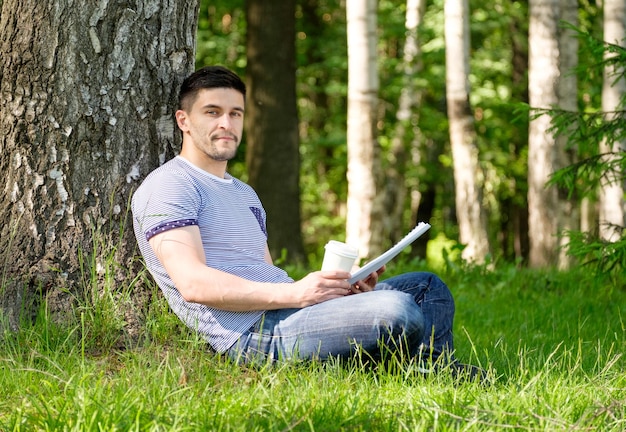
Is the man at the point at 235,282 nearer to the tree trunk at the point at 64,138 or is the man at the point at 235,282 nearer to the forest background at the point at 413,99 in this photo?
the tree trunk at the point at 64,138

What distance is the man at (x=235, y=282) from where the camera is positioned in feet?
12.8

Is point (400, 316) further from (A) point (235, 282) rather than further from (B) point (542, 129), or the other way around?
(B) point (542, 129)

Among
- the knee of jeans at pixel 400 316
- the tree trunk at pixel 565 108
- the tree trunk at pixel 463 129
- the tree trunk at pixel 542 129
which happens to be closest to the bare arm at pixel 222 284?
the knee of jeans at pixel 400 316

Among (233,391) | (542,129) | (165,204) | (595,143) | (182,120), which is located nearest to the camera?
(233,391)

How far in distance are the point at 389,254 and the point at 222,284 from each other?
0.73 m

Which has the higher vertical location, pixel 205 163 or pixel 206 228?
pixel 205 163

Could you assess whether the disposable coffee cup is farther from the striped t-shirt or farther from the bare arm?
the striped t-shirt

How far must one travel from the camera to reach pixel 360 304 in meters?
3.91

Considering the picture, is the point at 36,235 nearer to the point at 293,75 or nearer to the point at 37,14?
the point at 37,14

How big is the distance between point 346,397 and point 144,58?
2050 mm

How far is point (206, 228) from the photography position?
4.14m

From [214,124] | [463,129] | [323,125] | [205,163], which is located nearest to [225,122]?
[214,124]

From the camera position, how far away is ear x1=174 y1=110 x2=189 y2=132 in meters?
4.38

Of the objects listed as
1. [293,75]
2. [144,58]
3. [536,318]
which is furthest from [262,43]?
[144,58]
